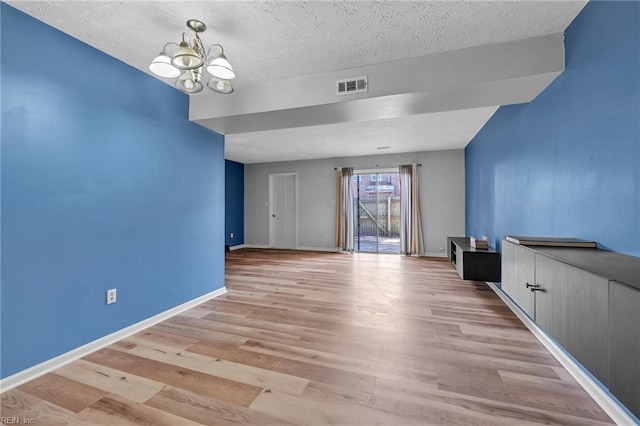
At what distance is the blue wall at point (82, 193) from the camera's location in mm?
1676

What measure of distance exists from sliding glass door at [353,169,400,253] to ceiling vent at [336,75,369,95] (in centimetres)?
422

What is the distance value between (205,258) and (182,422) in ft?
6.76

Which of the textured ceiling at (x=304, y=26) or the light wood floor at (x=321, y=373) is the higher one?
the textured ceiling at (x=304, y=26)

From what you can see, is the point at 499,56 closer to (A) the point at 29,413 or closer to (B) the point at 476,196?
(B) the point at 476,196

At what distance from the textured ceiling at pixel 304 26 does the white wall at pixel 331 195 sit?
13.9 ft

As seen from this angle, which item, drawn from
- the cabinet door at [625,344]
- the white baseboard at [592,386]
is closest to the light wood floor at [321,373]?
the white baseboard at [592,386]

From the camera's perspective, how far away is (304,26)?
1862mm

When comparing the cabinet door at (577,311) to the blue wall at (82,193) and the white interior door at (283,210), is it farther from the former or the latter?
the white interior door at (283,210)

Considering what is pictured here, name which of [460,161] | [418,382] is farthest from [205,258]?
[460,161]

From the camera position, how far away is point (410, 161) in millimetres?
6191

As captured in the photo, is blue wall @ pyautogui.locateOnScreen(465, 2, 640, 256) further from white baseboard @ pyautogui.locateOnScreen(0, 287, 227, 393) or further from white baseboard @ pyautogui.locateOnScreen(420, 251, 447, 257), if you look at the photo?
white baseboard @ pyautogui.locateOnScreen(0, 287, 227, 393)

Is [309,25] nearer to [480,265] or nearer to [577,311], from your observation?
[577,311]

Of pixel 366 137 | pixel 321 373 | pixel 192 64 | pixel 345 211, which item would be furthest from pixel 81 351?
pixel 345 211

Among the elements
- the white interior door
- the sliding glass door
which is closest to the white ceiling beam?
the sliding glass door
